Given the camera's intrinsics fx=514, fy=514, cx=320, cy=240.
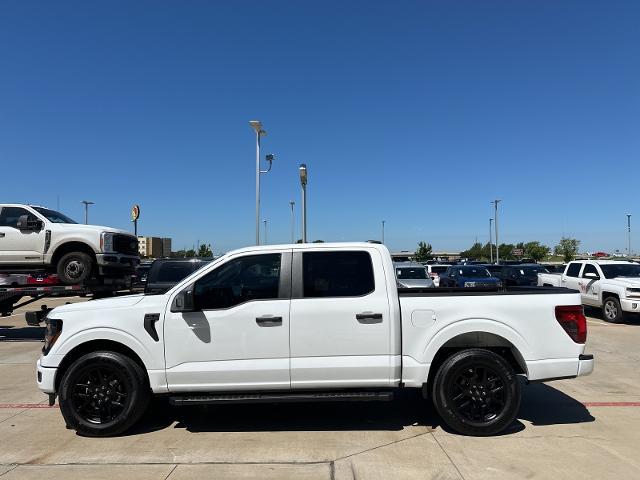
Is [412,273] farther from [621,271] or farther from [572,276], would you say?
[621,271]

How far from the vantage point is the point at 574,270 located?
1614cm

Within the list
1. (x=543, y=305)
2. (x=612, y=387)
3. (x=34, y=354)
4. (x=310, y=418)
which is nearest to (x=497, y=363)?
(x=543, y=305)

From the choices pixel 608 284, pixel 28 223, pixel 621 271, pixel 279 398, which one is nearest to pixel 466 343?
pixel 279 398

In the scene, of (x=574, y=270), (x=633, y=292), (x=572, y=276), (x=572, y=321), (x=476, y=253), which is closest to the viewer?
(x=572, y=321)

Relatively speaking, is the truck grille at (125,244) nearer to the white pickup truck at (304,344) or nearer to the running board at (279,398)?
the white pickup truck at (304,344)

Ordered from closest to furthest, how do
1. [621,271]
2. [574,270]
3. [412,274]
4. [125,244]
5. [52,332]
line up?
[52,332] < [125,244] < [621,271] < [574,270] < [412,274]

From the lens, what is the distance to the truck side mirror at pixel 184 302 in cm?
504

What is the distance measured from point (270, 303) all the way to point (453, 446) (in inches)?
87.4

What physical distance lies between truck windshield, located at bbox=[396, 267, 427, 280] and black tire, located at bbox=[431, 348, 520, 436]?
1305 centimetres

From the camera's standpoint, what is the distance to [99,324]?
5199 mm

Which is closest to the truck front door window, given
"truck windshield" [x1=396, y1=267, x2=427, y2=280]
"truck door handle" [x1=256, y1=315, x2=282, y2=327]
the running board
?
"truck door handle" [x1=256, y1=315, x2=282, y2=327]

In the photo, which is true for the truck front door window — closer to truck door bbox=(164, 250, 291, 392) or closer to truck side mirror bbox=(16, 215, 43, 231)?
truck door bbox=(164, 250, 291, 392)

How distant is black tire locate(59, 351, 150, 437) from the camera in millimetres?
5172

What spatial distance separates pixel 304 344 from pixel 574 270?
45.1 ft
